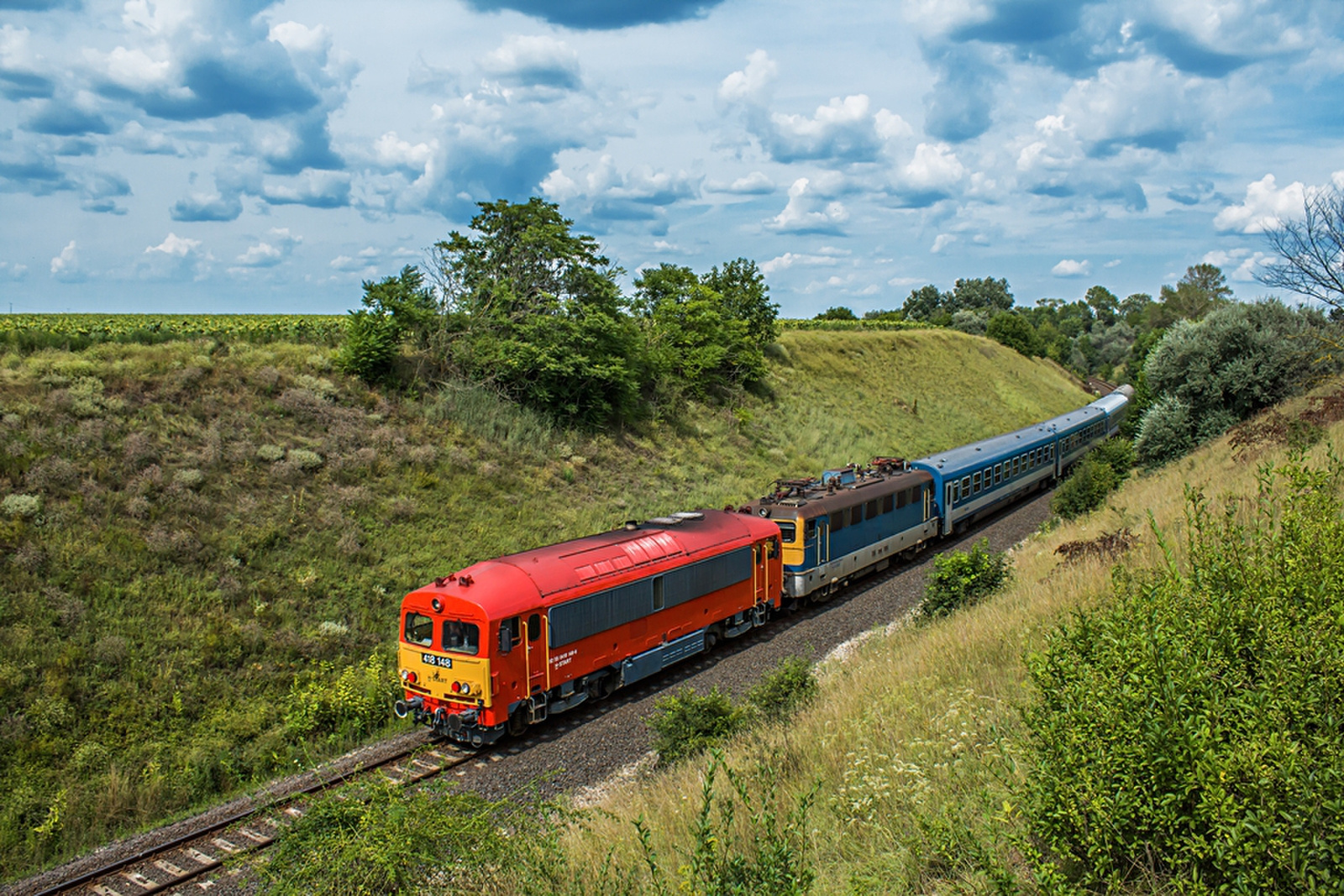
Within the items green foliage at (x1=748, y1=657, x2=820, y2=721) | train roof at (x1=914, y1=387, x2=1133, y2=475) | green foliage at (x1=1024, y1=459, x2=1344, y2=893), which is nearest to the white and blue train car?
train roof at (x1=914, y1=387, x2=1133, y2=475)

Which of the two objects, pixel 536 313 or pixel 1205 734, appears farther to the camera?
pixel 536 313

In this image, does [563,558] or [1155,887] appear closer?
[1155,887]

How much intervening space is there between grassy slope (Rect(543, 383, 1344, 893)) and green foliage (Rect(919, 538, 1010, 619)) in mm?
810

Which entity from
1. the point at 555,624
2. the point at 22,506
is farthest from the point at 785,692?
the point at 22,506

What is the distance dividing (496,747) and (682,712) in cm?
376

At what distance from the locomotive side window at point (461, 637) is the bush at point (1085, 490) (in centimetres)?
1914

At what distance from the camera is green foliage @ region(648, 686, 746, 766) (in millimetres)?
11141

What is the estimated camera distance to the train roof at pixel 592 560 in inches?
510

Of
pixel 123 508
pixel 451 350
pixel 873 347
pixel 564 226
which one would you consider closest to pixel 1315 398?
pixel 564 226

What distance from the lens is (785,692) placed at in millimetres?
11836

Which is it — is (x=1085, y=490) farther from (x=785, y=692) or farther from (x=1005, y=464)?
(x=785, y=692)

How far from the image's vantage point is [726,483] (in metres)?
31.7

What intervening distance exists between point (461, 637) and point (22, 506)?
33.6 ft

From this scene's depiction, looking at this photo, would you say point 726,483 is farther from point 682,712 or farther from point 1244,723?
point 1244,723
